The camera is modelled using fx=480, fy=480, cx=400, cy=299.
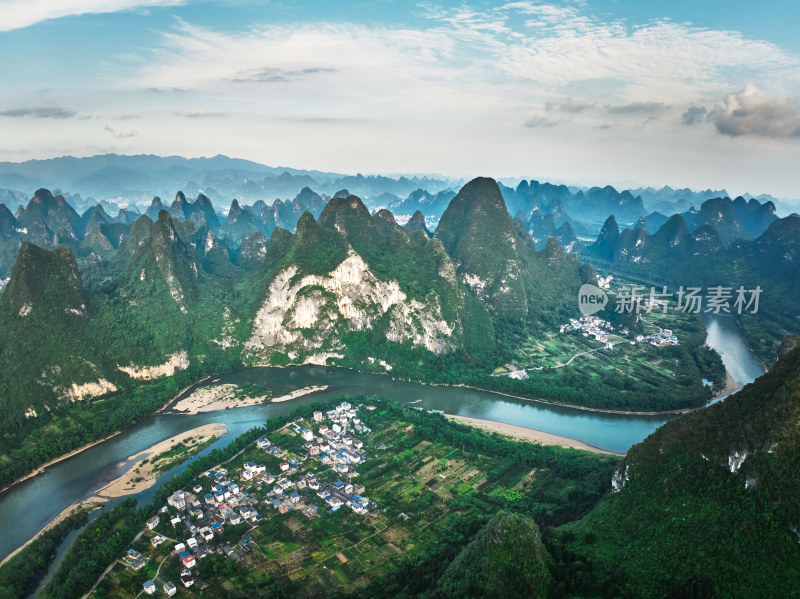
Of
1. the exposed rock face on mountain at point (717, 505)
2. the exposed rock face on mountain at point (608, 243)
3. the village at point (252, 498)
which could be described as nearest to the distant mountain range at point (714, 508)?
the exposed rock face on mountain at point (717, 505)

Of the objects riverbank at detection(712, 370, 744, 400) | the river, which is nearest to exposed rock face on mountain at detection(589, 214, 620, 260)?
the river

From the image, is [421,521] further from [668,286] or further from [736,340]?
[668,286]

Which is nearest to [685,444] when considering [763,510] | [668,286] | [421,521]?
[763,510]

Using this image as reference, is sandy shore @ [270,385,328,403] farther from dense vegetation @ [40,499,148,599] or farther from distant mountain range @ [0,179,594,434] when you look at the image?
dense vegetation @ [40,499,148,599]

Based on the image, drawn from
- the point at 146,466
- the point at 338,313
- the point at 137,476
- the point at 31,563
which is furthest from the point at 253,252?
the point at 31,563

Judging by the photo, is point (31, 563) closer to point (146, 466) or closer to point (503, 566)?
point (146, 466)
